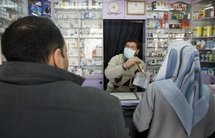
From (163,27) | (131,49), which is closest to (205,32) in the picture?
(163,27)

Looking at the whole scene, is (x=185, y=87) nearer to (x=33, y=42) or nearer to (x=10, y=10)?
(x=33, y=42)

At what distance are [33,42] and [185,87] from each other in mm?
1335

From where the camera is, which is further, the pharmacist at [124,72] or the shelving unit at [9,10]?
the shelving unit at [9,10]

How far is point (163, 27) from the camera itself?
6609 millimetres

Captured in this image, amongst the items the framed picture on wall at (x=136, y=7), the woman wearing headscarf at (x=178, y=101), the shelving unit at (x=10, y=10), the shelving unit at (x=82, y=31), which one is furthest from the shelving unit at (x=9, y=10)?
the framed picture on wall at (x=136, y=7)

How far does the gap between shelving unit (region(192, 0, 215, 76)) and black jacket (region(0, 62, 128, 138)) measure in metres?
5.62

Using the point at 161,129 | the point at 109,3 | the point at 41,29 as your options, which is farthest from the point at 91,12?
the point at 41,29

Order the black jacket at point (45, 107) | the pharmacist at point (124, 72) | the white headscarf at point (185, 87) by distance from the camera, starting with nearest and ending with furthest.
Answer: the black jacket at point (45, 107) < the white headscarf at point (185, 87) < the pharmacist at point (124, 72)

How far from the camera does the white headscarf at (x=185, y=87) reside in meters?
1.90

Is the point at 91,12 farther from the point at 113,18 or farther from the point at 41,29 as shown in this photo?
the point at 41,29

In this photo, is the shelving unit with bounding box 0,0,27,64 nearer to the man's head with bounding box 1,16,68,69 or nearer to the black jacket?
the man's head with bounding box 1,16,68,69

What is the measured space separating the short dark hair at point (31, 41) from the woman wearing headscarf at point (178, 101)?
1.19 metres

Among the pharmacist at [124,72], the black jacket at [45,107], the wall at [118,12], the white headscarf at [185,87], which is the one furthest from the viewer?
the wall at [118,12]

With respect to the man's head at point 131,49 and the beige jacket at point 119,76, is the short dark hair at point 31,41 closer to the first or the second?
the beige jacket at point 119,76
